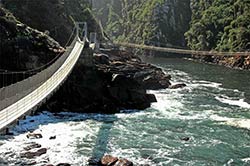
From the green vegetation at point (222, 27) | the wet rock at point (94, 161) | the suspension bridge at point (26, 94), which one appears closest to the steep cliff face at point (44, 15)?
the suspension bridge at point (26, 94)

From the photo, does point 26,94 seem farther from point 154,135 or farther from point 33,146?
point 154,135

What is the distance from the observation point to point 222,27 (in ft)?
278

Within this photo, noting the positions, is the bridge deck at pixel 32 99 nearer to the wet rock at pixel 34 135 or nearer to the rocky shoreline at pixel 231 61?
the wet rock at pixel 34 135

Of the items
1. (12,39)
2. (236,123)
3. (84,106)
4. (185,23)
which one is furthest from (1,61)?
(185,23)

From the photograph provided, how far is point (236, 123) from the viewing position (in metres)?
27.2

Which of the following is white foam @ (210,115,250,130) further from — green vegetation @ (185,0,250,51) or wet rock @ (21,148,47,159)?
green vegetation @ (185,0,250,51)

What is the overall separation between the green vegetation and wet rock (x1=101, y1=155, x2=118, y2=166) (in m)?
53.9

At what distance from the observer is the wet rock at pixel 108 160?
1925 cm

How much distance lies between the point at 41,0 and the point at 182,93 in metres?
24.0

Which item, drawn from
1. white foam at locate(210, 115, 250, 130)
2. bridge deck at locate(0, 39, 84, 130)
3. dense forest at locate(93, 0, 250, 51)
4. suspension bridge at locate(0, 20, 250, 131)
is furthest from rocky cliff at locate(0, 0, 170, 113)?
dense forest at locate(93, 0, 250, 51)

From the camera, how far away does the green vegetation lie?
73.4 m

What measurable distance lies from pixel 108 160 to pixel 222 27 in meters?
69.8

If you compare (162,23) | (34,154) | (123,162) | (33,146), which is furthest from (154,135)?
(162,23)

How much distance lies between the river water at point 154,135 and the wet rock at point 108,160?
0.96 metres
